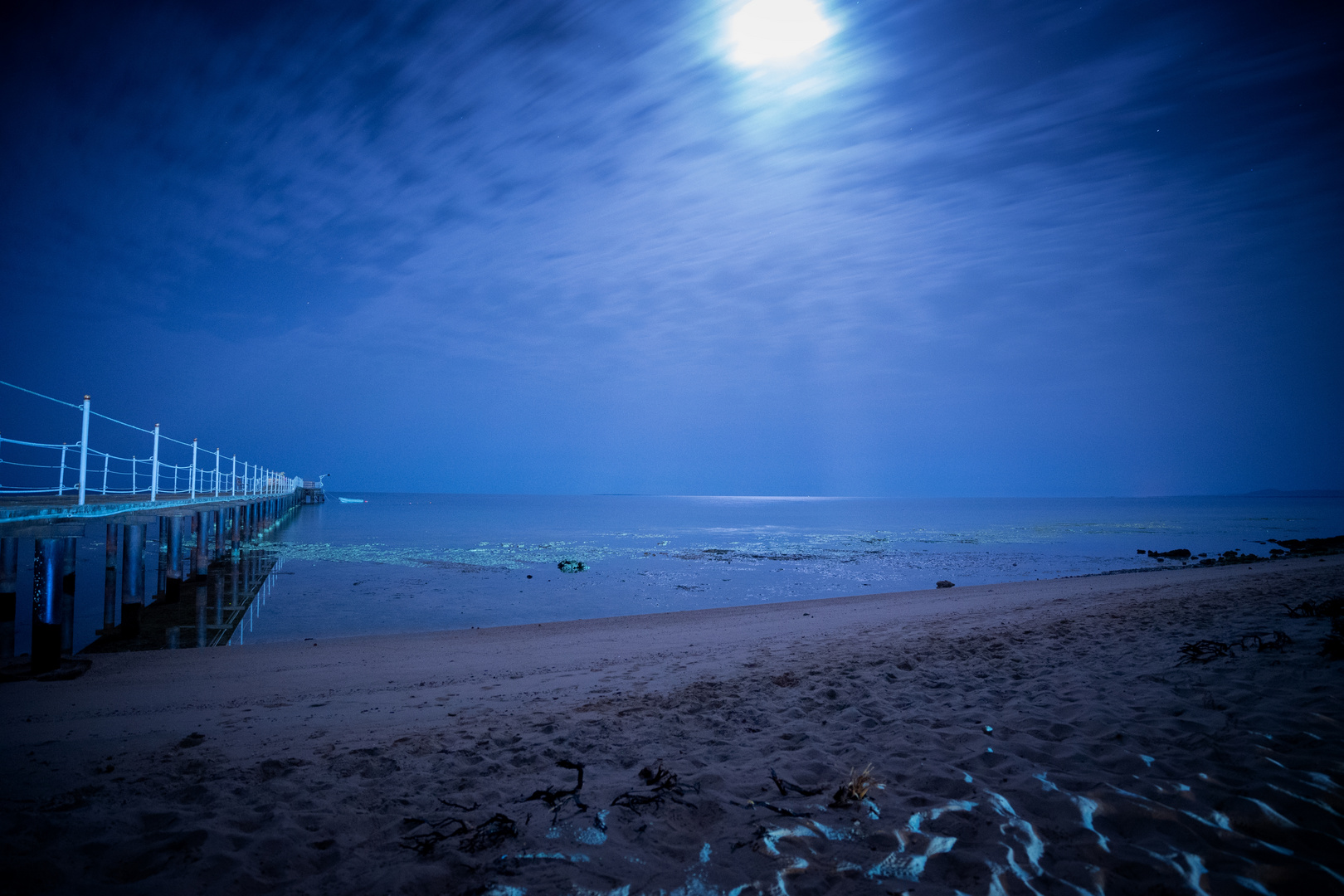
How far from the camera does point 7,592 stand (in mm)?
7699

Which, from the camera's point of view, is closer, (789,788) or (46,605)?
(789,788)

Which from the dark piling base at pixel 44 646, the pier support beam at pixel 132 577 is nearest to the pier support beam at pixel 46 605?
the dark piling base at pixel 44 646

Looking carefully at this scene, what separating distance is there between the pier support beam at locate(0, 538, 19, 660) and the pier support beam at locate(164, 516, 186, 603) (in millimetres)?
5622

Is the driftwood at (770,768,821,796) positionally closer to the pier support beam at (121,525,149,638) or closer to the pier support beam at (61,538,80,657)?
the pier support beam at (61,538,80,657)

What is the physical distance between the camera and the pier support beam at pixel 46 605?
283 inches

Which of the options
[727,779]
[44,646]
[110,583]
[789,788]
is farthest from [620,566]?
[789,788]

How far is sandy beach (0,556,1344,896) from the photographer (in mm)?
2580

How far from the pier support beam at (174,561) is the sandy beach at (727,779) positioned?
7601 mm

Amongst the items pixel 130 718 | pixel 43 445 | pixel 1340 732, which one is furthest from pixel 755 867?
pixel 43 445

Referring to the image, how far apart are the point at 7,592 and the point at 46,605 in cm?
114

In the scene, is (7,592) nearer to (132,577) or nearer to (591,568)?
(132,577)

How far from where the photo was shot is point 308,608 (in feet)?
44.1

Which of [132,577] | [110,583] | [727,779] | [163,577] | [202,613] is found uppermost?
[132,577]

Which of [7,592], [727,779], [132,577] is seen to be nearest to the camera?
[727,779]
